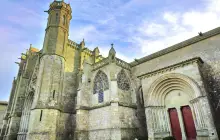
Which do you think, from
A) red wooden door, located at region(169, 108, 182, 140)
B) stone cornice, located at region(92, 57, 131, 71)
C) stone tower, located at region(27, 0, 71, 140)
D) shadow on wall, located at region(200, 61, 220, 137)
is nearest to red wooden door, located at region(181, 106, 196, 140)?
red wooden door, located at region(169, 108, 182, 140)

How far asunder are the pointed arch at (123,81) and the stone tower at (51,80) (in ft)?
20.0

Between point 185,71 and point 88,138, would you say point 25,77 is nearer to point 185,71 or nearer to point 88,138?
point 88,138

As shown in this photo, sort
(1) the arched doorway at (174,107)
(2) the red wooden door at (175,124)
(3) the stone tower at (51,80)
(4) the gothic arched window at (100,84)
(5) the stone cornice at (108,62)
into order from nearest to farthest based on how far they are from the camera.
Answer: (1) the arched doorway at (174,107) → (2) the red wooden door at (175,124) → (3) the stone tower at (51,80) → (4) the gothic arched window at (100,84) → (5) the stone cornice at (108,62)

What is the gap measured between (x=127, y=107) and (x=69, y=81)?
7.28 m

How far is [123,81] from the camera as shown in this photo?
48.7ft

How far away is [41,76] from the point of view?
15.0 metres

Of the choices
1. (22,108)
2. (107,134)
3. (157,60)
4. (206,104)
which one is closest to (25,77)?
(22,108)

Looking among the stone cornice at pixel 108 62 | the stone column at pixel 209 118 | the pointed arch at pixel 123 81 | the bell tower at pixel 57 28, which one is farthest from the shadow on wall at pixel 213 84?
the bell tower at pixel 57 28

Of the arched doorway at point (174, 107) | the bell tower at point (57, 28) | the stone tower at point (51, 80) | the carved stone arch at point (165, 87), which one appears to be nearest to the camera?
the arched doorway at point (174, 107)

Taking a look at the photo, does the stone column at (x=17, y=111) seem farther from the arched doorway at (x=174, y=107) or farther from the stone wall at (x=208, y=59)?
the stone wall at (x=208, y=59)

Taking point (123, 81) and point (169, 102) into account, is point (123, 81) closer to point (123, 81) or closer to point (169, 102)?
point (123, 81)

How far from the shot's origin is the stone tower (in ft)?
42.8

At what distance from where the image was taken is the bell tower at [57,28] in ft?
54.3

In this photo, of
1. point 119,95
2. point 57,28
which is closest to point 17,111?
point 57,28
